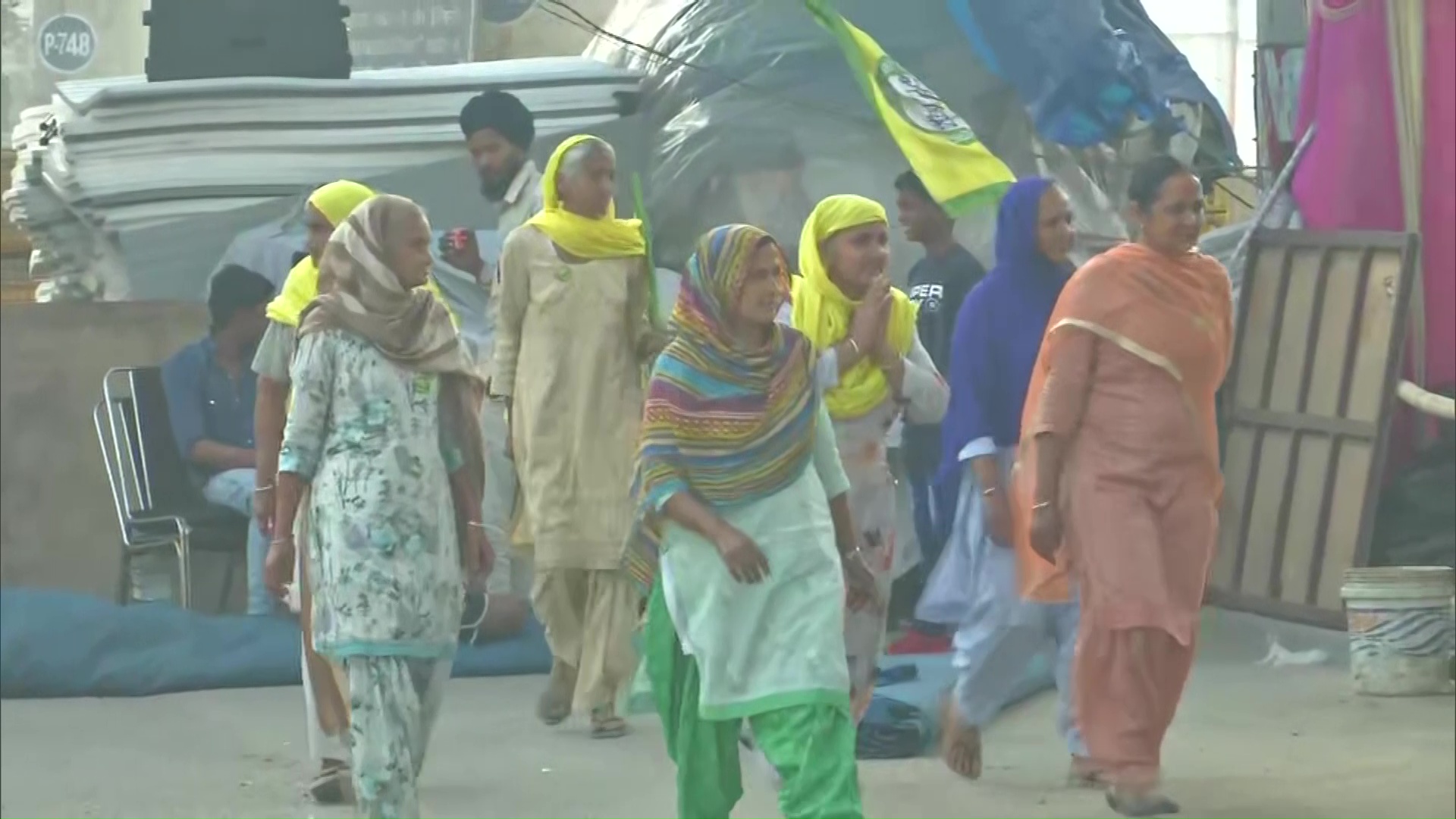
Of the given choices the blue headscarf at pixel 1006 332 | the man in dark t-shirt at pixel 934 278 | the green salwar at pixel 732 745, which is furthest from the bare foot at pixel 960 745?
the man in dark t-shirt at pixel 934 278

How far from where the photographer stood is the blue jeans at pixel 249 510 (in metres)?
7.33

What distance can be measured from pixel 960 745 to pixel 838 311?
Result: 3.27ft

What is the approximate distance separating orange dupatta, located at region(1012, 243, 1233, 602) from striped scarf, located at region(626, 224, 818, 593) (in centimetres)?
84

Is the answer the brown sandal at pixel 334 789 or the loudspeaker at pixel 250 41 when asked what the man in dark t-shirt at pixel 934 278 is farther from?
the brown sandal at pixel 334 789

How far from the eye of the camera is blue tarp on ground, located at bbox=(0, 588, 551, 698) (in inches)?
269

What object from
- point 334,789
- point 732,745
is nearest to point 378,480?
point 732,745

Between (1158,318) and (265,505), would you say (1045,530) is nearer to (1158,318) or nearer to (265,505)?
(1158,318)

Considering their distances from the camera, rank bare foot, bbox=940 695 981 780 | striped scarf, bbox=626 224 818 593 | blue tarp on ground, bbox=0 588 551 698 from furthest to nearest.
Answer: blue tarp on ground, bbox=0 588 551 698 < bare foot, bbox=940 695 981 780 < striped scarf, bbox=626 224 818 593

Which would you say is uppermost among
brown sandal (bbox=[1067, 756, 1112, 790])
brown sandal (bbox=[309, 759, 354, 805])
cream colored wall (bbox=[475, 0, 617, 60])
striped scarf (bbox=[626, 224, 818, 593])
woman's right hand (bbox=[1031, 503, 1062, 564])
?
cream colored wall (bbox=[475, 0, 617, 60])

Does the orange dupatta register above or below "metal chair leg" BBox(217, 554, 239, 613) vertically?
above

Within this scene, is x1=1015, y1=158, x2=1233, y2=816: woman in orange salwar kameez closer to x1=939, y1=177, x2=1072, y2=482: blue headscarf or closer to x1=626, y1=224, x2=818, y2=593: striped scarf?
x1=939, y1=177, x2=1072, y2=482: blue headscarf

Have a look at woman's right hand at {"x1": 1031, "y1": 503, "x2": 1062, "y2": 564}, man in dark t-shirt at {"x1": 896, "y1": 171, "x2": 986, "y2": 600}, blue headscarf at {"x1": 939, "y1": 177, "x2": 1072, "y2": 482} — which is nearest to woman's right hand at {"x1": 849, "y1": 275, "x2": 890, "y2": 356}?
blue headscarf at {"x1": 939, "y1": 177, "x2": 1072, "y2": 482}

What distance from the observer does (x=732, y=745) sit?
460 cm

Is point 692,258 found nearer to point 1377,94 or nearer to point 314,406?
point 314,406
